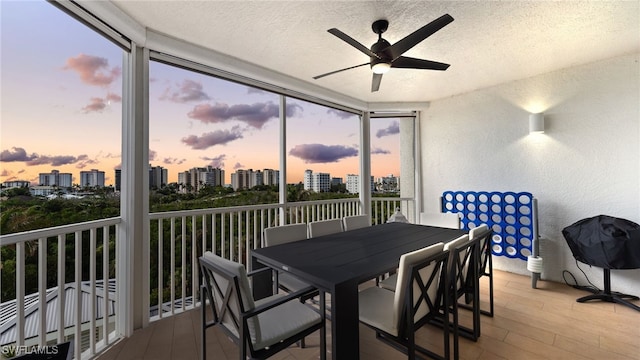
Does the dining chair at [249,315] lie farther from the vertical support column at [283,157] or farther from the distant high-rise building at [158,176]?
the vertical support column at [283,157]

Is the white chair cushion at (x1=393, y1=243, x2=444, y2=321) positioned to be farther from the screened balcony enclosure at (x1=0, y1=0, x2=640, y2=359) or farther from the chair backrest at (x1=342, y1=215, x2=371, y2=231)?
the chair backrest at (x1=342, y1=215, x2=371, y2=231)

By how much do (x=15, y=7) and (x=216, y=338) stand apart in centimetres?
266

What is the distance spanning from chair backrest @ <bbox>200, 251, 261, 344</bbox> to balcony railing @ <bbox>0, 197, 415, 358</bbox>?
36.7 inches

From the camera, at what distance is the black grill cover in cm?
253

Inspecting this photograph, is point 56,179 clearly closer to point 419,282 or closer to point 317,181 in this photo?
point 419,282

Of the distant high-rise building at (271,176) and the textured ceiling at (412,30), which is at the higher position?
the textured ceiling at (412,30)

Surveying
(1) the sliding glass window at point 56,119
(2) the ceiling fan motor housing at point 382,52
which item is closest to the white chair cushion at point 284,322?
(1) the sliding glass window at point 56,119

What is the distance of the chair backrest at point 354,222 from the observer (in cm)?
302

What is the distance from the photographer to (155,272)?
263cm

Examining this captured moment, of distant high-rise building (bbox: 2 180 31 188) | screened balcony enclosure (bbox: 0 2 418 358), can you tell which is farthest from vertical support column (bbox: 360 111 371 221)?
distant high-rise building (bbox: 2 180 31 188)

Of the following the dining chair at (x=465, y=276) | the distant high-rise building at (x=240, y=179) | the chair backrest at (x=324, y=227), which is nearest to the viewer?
the dining chair at (x=465, y=276)

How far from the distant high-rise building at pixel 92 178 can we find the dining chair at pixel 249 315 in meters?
1.34

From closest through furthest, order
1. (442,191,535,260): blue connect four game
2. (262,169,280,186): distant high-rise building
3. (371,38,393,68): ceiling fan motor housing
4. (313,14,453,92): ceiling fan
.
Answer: (313,14,453,92): ceiling fan → (371,38,393,68): ceiling fan motor housing → (442,191,535,260): blue connect four game → (262,169,280,186): distant high-rise building

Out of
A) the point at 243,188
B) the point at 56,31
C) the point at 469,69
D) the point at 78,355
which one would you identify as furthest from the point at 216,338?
the point at 469,69
